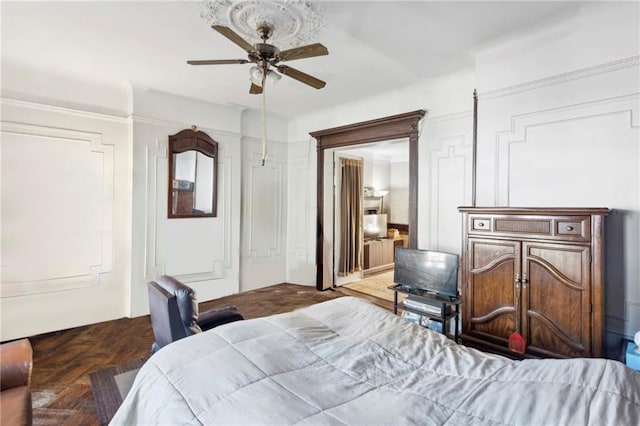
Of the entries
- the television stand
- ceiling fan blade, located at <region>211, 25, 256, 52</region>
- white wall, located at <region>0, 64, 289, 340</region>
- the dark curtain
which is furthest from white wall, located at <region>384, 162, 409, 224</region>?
ceiling fan blade, located at <region>211, 25, 256, 52</region>

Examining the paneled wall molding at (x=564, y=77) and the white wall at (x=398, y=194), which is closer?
the paneled wall molding at (x=564, y=77)

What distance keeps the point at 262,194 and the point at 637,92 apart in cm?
443

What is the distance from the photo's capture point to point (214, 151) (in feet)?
15.0

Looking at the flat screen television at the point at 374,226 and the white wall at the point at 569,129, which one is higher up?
the white wall at the point at 569,129

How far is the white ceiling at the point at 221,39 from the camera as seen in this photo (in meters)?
2.33

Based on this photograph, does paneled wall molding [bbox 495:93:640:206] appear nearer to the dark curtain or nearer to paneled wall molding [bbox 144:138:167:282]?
the dark curtain

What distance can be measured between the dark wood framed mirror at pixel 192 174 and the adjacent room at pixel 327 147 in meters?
0.03

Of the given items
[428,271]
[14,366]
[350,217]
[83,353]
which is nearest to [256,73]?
[14,366]

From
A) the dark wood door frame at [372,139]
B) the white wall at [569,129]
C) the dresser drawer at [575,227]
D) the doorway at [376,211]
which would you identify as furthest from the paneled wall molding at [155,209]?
the dresser drawer at [575,227]

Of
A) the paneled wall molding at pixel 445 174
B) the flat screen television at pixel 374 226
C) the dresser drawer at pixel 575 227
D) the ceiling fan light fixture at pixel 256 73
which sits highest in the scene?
the ceiling fan light fixture at pixel 256 73

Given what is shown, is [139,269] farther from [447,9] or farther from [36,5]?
[447,9]

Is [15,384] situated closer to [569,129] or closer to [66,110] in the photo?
[66,110]

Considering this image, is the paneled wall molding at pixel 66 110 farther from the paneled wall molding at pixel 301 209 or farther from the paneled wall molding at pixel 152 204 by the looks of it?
the paneled wall molding at pixel 301 209

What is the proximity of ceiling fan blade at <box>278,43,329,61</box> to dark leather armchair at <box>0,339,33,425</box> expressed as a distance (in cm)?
232
